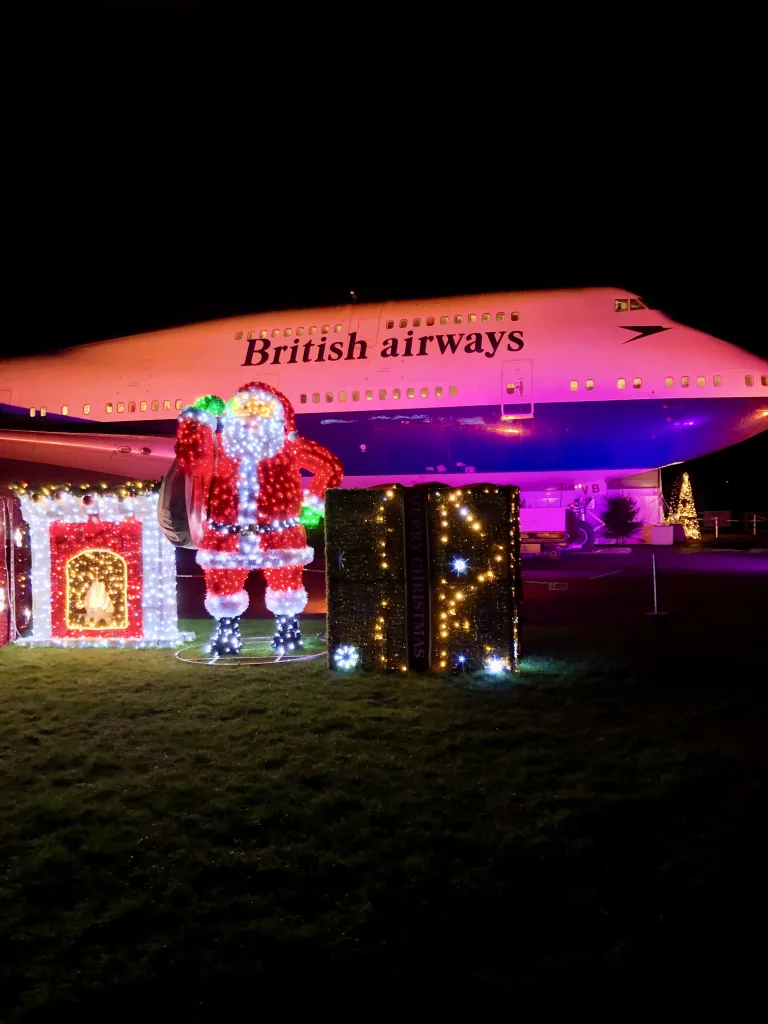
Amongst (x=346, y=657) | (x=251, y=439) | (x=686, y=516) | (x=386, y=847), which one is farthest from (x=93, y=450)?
(x=686, y=516)

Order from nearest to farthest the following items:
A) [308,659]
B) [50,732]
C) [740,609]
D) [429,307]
→ [50,732] → [308,659] → [740,609] → [429,307]

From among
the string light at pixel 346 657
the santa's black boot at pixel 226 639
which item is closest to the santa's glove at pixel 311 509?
the santa's black boot at pixel 226 639

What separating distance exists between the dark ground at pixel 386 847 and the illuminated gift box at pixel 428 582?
0.50m

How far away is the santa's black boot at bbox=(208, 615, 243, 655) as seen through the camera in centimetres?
748

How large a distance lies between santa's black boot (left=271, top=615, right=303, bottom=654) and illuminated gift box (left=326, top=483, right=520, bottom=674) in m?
0.93

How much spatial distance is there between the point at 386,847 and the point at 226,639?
175 inches

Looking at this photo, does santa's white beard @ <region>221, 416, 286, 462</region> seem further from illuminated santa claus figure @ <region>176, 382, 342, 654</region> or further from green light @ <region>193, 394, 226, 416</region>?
green light @ <region>193, 394, 226, 416</region>

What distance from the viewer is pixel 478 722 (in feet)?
16.9

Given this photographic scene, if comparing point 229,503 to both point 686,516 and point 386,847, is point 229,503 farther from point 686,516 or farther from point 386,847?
point 686,516

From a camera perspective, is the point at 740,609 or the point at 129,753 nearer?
the point at 129,753

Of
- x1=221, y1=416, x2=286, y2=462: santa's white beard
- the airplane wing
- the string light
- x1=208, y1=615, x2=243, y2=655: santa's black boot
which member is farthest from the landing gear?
the string light

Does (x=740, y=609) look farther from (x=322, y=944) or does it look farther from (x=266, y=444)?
(x=322, y=944)

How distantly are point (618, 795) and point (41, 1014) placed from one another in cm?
270

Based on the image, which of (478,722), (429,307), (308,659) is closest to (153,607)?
(308,659)
